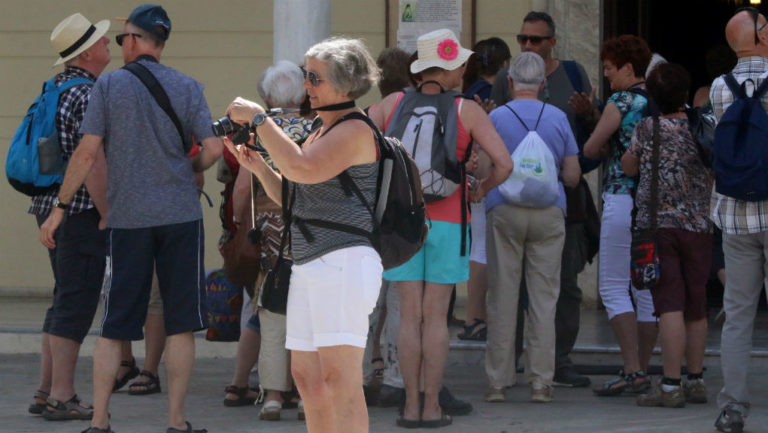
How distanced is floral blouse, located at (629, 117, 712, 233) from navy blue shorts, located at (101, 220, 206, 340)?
227cm

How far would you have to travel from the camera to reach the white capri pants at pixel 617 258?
696 cm

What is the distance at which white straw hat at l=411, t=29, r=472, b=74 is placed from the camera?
6.26m

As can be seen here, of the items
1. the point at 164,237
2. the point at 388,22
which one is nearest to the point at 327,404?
the point at 164,237

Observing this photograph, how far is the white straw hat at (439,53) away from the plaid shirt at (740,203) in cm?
116

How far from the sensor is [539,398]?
6.80m

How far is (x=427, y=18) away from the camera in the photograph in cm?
986

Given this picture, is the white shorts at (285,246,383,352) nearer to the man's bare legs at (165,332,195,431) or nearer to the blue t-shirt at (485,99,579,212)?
the man's bare legs at (165,332,195,431)

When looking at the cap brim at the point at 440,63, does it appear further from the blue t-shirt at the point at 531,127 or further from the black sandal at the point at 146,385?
the black sandal at the point at 146,385

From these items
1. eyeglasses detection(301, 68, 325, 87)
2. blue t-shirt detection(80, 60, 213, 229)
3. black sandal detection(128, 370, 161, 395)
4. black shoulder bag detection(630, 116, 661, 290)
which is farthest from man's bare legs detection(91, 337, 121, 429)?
black shoulder bag detection(630, 116, 661, 290)

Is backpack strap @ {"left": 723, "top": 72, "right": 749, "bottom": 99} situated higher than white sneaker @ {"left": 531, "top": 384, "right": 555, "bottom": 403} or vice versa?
backpack strap @ {"left": 723, "top": 72, "right": 749, "bottom": 99}

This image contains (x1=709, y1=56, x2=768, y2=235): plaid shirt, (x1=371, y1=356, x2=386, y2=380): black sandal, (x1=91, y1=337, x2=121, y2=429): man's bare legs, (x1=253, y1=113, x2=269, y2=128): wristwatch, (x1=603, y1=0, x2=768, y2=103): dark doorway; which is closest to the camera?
(x1=253, y1=113, x2=269, y2=128): wristwatch

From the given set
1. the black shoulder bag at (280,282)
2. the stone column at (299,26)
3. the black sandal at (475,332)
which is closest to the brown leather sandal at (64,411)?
the black shoulder bag at (280,282)

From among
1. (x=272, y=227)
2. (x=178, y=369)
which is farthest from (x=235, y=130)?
(x=272, y=227)

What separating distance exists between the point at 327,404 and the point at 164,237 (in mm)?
1384
